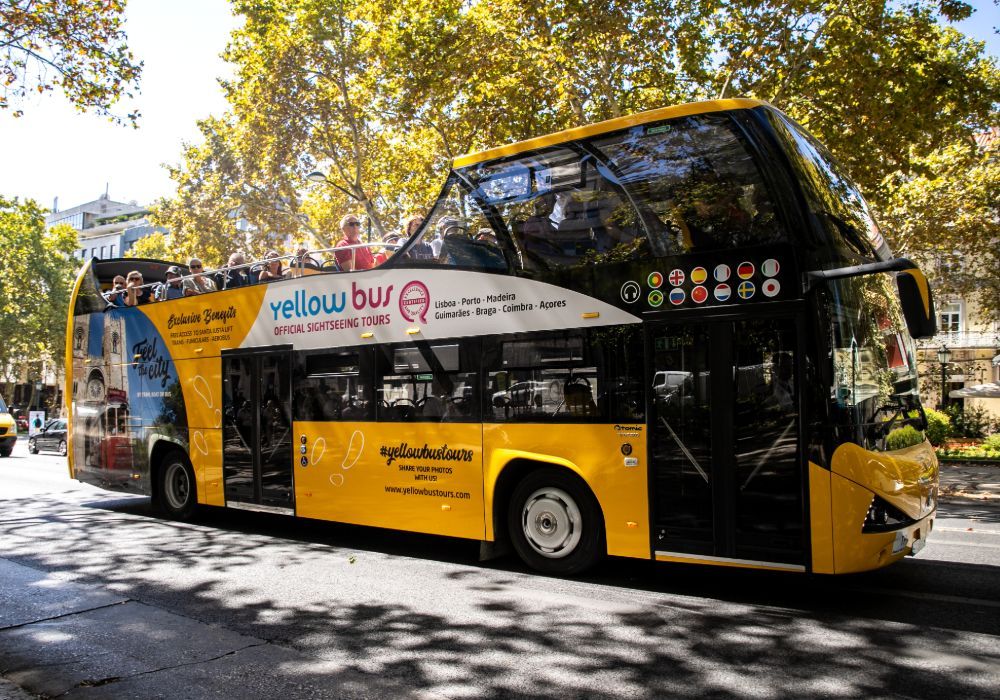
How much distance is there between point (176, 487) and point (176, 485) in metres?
0.03

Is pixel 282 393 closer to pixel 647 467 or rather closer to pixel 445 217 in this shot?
pixel 445 217

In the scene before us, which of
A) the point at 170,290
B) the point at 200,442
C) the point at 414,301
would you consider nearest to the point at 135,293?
the point at 170,290

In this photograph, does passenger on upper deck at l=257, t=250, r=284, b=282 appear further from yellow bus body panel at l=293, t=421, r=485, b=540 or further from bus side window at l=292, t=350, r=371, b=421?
yellow bus body panel at l=293, t=421, r=485, b=540

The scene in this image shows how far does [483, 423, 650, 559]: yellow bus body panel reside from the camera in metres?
6.41

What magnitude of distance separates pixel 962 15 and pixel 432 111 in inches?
447

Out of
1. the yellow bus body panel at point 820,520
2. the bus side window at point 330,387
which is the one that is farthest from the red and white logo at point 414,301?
the yellow bus body panel at point 820,520

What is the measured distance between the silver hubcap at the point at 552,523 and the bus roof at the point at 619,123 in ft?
10.1

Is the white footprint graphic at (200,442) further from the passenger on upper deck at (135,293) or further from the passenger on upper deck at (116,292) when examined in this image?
the passenger on upper deck at (116,292)

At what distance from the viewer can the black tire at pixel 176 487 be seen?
1108cm

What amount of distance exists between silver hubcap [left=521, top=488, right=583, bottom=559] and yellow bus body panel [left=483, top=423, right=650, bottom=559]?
32 centimetres

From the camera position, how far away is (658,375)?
6395mm

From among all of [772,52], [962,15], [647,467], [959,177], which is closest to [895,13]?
[962,15]

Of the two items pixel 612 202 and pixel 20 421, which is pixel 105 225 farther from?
pixel 612 202

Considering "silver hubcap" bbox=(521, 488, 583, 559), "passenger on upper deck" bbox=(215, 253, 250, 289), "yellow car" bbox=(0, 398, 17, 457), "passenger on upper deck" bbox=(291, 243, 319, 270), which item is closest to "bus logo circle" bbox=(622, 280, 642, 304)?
"silver hubcap" bbox=(521, 488, 583, 559)
